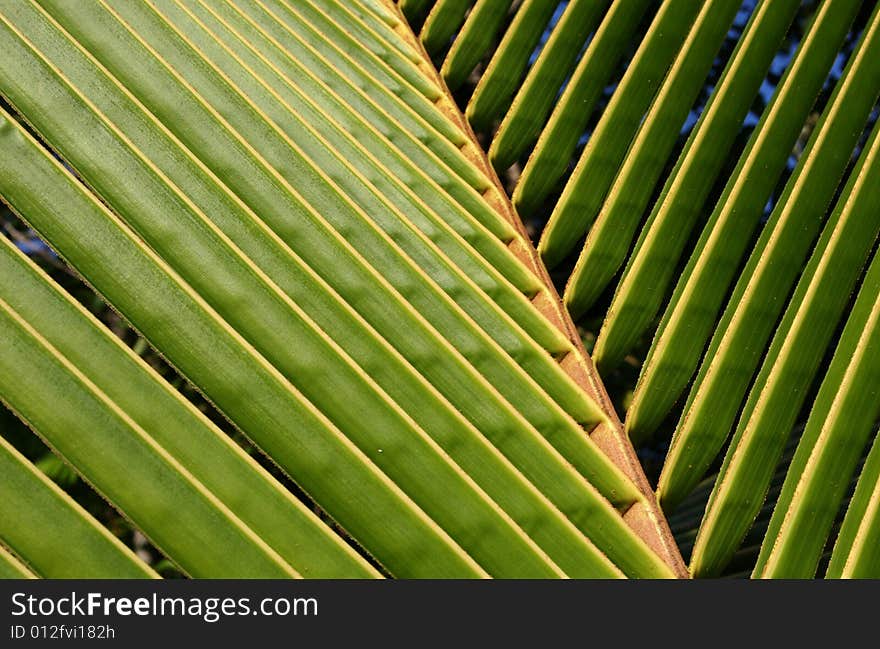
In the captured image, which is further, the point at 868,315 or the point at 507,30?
the point at 507,30

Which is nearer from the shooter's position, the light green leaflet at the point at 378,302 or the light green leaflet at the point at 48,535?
the light green leaflet at the point at 48,535

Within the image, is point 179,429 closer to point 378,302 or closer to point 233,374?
point 233,374

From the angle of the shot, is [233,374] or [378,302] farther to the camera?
[378,302]

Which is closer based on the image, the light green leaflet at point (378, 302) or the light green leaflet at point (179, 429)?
the light green leaflet at point (179, 429)

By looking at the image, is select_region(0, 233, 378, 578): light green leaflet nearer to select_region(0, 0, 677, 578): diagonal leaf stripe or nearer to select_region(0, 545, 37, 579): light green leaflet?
select_region(0, 0, 677, 578): diagonal leaf stripe

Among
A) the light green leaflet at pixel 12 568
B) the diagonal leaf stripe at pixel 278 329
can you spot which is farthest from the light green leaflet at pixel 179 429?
the light green leaflet at pixel 12 568

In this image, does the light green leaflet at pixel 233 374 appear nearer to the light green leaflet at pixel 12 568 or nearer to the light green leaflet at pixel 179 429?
the light green leaflet at pixel 179 429

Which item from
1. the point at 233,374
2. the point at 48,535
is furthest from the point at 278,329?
the point at 48,535

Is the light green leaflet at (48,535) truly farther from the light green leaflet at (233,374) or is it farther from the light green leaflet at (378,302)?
the light green leaflet at (378,302)

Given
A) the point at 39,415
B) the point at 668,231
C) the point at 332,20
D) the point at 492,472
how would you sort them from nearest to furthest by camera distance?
the point at 39,415
the point at 492,472
the point at 668,231
the point at 332,20
